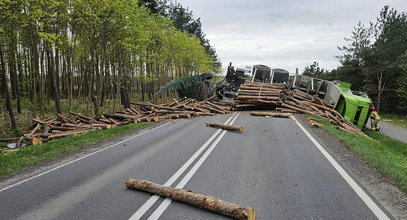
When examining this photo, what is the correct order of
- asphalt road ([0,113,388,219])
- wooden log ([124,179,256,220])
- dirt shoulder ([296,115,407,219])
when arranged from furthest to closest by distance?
dirt shoulder ([296,115,407,219]), asphalt road ([0,113,388,219]), wooden log ([124,179,256,220])

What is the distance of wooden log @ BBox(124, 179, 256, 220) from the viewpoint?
14.4ft

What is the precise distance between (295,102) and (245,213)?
60.0 ft

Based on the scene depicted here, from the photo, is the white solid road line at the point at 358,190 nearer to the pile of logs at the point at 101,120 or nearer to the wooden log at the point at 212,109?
the pile of logs at the point at 101,120

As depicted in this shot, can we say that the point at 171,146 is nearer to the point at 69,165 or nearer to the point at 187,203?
the point at 69,165

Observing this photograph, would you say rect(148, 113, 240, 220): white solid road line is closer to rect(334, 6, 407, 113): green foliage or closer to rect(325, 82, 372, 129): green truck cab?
rect(325, 82, 372, 129): green truck cab

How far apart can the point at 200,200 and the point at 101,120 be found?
1373 cm

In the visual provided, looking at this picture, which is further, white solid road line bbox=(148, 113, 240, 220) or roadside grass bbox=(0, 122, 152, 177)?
roadside grass bbox=(0, 122, 152, 177)

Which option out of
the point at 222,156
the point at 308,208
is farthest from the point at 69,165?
the point at 308,208

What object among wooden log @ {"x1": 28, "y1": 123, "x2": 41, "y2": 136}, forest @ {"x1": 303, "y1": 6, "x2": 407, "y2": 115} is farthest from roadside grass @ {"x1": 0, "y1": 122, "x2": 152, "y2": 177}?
forest @ {"x1": 303, "y1": 6, "x2": 407, "y2": 115}

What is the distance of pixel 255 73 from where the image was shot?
27.6 metres

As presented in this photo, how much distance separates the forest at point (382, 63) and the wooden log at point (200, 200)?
39.5 metres

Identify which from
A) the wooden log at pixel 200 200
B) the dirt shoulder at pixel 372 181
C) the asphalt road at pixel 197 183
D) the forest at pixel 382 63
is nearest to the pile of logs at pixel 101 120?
the asphalt road at pixel 197 183

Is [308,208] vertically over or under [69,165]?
over

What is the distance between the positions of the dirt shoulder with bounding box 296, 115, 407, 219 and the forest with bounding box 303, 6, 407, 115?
1329 inches
